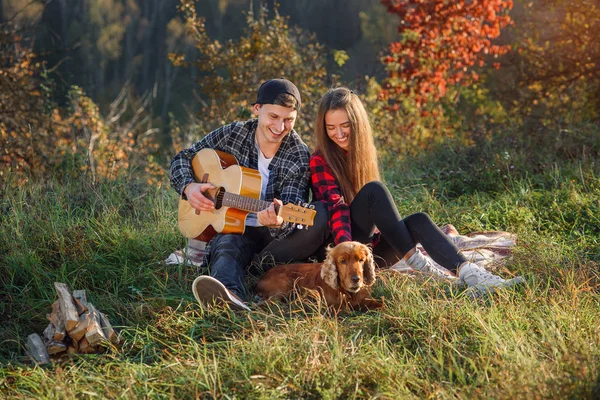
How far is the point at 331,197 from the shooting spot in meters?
4.07

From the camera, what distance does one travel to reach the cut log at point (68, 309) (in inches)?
122

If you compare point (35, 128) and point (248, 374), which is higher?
point (35, 128)

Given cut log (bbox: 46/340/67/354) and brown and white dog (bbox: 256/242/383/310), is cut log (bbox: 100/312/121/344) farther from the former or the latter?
brown and white dog (bbox: 256/242/383/310)

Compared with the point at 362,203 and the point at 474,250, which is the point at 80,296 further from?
the point at 474,250

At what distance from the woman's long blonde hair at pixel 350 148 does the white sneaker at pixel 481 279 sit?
88cm

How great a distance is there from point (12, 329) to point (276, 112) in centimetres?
193

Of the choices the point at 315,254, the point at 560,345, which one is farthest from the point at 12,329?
the point at 560,345

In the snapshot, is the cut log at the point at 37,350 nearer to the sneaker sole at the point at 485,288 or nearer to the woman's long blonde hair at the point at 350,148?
the woman's long blonde hair at the point at 350,148

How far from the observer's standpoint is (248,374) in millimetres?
2672

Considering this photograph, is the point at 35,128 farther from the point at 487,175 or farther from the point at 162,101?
the point at 162,101

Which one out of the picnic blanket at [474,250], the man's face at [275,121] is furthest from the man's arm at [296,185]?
the picnic blanket at [474,250]

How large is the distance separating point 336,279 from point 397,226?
0.61m

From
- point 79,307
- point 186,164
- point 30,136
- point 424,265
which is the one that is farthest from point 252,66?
point 79,307

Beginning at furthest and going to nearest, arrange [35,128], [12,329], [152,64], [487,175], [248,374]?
1. [152,64]
2. [35,128]
3. [487,175]
4. [12,329]
5. [248,374]
